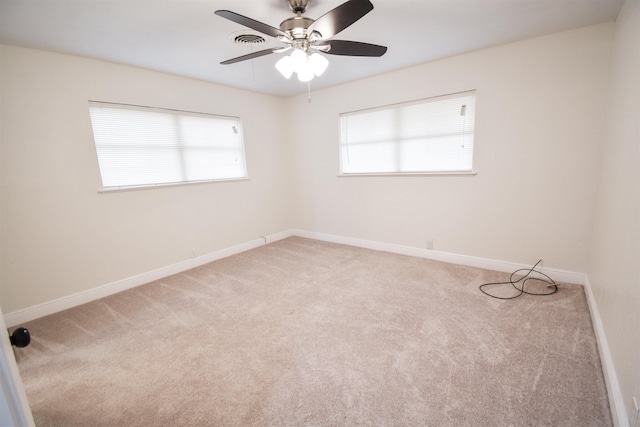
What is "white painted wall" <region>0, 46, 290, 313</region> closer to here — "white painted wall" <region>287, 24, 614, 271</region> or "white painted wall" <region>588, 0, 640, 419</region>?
"white painted wall" <region>287, 24, 614, 271</region>

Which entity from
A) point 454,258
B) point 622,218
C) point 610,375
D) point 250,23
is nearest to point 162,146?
point 250,23

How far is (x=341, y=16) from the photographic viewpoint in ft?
4.90

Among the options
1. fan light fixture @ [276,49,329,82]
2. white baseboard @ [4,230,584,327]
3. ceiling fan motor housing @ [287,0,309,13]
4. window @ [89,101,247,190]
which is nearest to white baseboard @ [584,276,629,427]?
white baseboard @ [4,230,584,327]

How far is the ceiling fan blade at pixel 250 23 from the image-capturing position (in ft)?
4.59

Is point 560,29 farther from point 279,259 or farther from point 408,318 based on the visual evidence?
point 279,259

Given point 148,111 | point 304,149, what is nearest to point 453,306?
point 304,149

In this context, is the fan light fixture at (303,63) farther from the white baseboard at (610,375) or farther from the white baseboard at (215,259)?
the white baseboard at (215,259)

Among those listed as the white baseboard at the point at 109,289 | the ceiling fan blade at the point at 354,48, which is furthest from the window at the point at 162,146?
the ceiling fan blade at the point at 354,48

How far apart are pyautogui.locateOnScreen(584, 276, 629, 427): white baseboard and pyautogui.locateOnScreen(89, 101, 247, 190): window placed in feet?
13.8

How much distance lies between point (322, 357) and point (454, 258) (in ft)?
7.56

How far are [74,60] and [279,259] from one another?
3071 mm

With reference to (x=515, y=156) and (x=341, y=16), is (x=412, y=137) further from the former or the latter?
(x=341, y=16)

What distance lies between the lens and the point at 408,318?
2.32 metres

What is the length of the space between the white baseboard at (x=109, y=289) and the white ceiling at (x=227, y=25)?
234 cm
